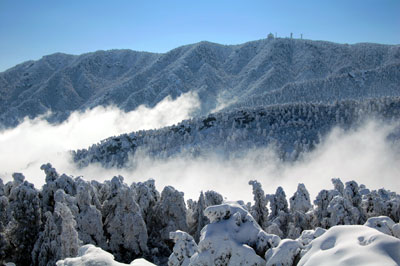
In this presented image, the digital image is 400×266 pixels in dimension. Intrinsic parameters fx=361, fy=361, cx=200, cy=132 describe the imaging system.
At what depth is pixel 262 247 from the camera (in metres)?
15.8

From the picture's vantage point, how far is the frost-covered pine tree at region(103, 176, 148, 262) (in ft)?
128

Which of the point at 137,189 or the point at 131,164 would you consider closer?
the point at 137,189

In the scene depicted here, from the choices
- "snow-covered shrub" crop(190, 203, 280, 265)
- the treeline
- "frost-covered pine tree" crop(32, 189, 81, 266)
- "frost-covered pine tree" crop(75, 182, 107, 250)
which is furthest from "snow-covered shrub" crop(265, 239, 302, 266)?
"frost-covered pine tree" crop(75, 182, 107, 250)

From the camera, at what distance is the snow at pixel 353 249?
11.4 m

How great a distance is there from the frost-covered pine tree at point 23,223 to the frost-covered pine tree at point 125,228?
7.52 metres

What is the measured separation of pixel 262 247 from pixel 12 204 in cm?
2908

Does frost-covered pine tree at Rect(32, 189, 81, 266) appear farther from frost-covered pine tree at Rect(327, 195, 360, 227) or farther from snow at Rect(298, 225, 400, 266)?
frost-covered pine tree at Rect(327, 195, 360, 227)

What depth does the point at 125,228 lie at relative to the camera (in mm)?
39062

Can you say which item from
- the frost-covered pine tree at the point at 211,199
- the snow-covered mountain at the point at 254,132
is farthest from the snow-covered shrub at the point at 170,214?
the snow-covered mountain at the point at 254,132

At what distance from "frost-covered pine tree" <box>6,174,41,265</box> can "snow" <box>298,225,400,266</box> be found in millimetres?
29149

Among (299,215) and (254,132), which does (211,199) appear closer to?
(299,215)

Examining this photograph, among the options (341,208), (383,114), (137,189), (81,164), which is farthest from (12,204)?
(383,114)

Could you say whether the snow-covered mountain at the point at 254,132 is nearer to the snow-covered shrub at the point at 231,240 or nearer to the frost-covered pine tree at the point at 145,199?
the frost-covered pine tree at the point at 145,199

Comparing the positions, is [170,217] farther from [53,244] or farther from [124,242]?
[53,244]
